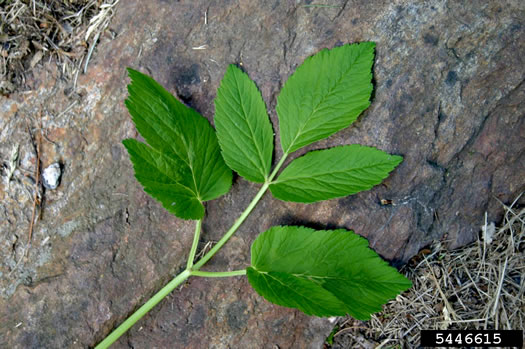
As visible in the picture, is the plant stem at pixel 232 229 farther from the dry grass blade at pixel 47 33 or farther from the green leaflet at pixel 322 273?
the dry grass blade at pixel 47 33

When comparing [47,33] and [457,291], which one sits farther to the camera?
[47,33]

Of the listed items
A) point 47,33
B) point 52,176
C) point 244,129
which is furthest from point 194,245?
point 47,33

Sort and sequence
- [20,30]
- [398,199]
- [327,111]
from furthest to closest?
[20,30]
[398,199]
[327,111]

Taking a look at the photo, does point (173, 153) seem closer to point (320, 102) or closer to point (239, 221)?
point (239, 221)

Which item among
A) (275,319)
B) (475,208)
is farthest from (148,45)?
(475,208)

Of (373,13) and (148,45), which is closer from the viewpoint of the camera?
(373,13)

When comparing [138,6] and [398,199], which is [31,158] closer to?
[138,6]

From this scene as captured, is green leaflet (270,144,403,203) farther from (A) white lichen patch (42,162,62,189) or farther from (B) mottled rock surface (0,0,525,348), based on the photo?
(A) white lichen patch (42,162,62,189)
